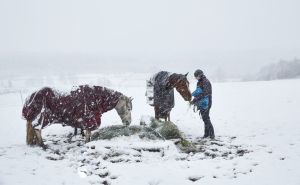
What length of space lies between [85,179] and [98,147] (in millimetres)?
1864

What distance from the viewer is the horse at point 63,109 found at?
9273 mm

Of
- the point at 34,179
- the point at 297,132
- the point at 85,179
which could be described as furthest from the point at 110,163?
the point at 297,132

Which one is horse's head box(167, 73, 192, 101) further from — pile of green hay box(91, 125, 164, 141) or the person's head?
pile of green hay box(91, 125, 164, 141)

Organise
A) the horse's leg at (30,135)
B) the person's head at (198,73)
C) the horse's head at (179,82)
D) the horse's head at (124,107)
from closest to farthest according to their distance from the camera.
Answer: the horse's leg at (30,135), the horse's head at (124,107), the person's head at (198,73), the horse's head at (179,82)

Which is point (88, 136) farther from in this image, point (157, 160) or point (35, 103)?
point (157, 160)

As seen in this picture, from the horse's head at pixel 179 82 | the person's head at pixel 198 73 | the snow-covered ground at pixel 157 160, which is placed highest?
the person's head at pixel 198 73

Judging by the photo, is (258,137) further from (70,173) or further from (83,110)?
(70,173)

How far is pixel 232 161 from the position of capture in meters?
8.05

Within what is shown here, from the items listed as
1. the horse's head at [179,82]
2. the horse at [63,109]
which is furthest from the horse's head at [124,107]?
the horse's head at [179,82]

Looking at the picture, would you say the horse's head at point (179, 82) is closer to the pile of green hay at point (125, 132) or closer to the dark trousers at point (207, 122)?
the dark trousers at point (207, 122)

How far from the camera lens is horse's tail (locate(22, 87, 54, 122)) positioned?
30.2 feet

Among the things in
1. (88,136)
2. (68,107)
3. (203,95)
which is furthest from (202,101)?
(68,107)

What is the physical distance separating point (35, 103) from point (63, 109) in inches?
30.4

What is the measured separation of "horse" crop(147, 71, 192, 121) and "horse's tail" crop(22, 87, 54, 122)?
3.54 meters
